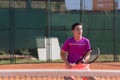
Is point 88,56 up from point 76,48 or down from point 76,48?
A: down

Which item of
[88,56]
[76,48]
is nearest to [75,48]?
[76,48]

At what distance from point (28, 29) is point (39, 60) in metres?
1.59

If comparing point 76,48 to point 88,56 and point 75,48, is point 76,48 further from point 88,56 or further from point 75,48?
point 88,56

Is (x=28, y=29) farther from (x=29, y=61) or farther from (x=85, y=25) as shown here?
(x=85, y=25)

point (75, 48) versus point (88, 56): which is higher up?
point (75, 48)

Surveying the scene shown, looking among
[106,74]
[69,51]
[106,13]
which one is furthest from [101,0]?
[106,74]

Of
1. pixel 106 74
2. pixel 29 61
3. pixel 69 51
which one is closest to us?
pixel 106 74

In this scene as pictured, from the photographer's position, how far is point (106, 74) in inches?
193

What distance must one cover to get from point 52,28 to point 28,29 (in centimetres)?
117

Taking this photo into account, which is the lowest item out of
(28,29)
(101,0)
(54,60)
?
(54,60)

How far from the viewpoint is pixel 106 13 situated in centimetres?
2030

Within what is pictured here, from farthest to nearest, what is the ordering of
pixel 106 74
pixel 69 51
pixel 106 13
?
pixel 106 13, pixel 69 51, pixel 106 74

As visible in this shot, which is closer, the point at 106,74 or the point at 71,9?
the point at 106,74

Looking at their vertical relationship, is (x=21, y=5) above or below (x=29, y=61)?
above
